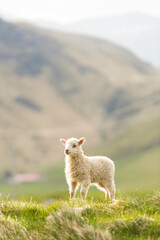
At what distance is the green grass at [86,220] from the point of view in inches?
334

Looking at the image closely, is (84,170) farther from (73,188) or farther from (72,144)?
(72,144)

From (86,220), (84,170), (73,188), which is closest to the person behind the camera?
(86,220)

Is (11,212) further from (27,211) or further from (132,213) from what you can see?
(132,213)

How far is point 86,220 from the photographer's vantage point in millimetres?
9141

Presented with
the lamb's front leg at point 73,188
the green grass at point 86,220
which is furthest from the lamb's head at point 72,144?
the green grass at point 86,220

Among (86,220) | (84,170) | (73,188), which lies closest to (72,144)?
(84,170)

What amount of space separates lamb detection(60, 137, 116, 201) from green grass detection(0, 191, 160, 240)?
5.93ft

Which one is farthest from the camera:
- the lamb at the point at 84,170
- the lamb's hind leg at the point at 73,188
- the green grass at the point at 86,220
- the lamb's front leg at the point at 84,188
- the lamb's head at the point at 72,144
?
the lamb at the point at 84,170

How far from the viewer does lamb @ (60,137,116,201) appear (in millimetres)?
12438

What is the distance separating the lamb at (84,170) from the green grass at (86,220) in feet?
5.93

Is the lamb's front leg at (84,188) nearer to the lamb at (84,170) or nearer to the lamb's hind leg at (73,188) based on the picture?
the lamb at (84,170)

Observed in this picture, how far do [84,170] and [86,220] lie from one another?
3533mm

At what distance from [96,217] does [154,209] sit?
1263 mm

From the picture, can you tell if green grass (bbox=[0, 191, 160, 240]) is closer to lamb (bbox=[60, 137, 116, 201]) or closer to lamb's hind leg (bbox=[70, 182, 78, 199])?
lamb's hind leg (bbox=[70, 182, 78, 199])
